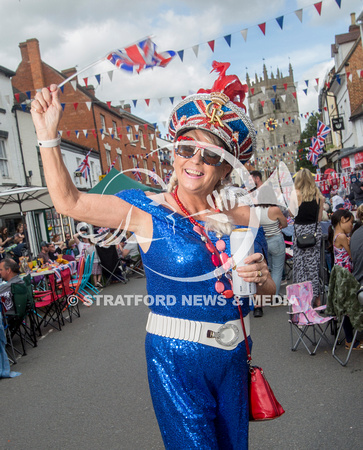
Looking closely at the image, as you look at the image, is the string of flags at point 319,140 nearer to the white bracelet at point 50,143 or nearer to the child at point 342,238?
the child at point 342,238

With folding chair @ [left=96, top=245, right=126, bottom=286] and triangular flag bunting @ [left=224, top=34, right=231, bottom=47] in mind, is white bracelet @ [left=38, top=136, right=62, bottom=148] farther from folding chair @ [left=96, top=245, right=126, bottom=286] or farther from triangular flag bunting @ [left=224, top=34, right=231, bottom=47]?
folding chair @ [left=96, top=245, right=126, bottom=286]

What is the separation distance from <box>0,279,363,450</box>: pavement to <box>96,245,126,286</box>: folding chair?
208 inches

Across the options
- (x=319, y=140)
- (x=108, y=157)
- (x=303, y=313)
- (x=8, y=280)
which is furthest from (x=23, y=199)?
(x=108, y=157)

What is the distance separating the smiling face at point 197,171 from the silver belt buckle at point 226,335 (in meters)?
0.60

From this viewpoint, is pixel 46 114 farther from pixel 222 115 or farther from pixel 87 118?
pixel 87 118

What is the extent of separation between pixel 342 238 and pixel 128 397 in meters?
3.64

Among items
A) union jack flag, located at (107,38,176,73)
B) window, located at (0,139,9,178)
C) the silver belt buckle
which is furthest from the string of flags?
the silver belt buckle

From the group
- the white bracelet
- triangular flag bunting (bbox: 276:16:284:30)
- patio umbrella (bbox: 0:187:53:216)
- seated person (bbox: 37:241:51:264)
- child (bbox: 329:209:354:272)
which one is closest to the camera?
the white bracelet

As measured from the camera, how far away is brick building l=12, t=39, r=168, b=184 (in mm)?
25531

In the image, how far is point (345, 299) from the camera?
452cm

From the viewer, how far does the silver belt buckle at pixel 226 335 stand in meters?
1.73

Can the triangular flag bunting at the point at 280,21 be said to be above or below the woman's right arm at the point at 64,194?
above

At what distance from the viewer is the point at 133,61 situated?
2.21 m

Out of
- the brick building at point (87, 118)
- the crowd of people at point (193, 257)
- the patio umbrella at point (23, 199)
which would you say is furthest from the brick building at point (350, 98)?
the crowd of people at point (193, 257)
